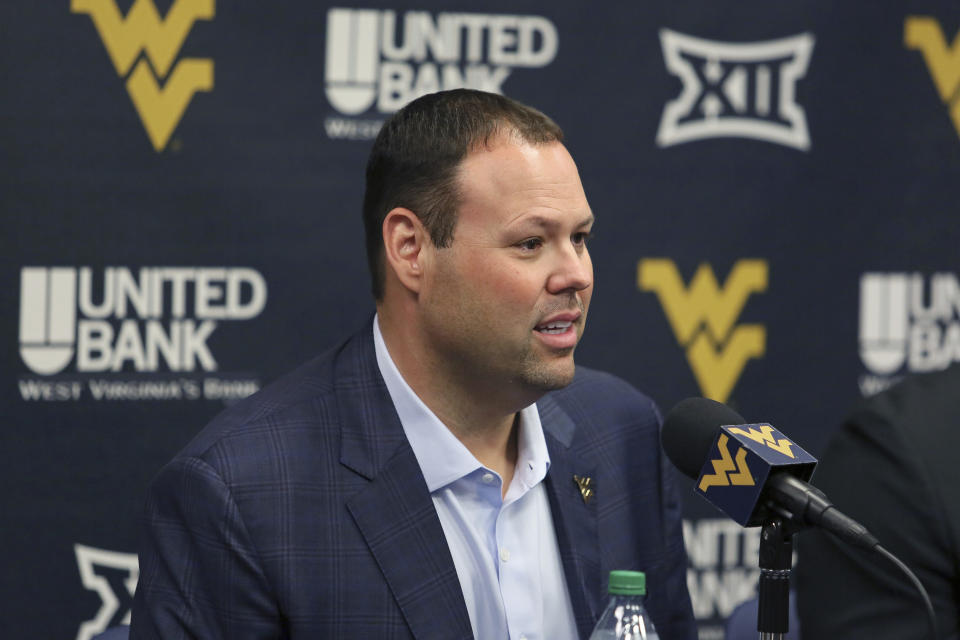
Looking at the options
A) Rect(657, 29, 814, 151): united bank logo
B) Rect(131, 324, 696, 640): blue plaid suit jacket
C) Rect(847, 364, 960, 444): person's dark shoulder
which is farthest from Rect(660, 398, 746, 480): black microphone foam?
Rect(657, 29, 814, 151): united bank logo

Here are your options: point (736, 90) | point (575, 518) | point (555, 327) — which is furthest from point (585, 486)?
point (736, 90)

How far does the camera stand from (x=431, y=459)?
1.97 m

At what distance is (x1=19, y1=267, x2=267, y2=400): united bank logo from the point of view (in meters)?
2.69

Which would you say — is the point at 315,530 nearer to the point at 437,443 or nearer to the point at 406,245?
the point at 437,443

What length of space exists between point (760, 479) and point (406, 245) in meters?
0.89

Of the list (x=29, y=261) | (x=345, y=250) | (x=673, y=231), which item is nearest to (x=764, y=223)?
(x=673, y=231)

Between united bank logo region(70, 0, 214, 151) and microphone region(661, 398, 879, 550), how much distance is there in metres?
1.71

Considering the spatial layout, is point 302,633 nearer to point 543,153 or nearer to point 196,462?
point 196,462

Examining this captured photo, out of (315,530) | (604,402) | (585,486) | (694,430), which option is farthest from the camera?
(604,402)

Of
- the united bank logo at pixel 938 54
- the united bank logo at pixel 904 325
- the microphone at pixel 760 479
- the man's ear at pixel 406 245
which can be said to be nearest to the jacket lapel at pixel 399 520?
the man's ear at pixel 406 245

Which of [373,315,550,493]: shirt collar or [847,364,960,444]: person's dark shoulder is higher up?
[847,364,960,444]: person's dark shoulder

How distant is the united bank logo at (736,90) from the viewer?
126 inches

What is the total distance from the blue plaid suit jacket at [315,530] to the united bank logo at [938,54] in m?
1.98

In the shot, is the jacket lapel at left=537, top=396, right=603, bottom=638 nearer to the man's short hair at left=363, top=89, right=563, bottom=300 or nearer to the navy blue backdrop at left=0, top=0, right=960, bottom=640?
the man's short hair at left=363, top=89, right=563, bottom=300
